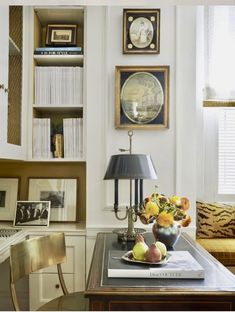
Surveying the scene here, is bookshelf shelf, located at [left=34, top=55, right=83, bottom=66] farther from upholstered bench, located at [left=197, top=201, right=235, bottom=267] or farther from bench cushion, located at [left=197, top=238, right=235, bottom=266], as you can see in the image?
bench cushion, located at [left=197, top=238, right=235, bottom=266]

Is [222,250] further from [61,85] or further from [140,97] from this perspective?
[61,85]

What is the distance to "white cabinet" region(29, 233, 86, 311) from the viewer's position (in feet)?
8.37

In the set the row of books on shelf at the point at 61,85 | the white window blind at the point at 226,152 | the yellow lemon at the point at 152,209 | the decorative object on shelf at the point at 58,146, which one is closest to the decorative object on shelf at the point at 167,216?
the yellow lemon at the point at 152,209

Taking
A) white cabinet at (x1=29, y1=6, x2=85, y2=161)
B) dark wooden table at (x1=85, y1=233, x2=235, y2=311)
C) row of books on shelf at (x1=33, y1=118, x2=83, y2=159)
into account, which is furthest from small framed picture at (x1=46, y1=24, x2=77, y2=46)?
dark wooden table at (x1=85, y1=233, x2=235, y2=311)

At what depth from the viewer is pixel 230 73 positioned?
3.15 metres

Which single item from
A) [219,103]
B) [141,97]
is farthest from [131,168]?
[219,103]

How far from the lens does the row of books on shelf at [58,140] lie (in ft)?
8.86

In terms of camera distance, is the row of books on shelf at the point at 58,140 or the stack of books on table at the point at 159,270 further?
the row of books on shelf at the point at 58,140

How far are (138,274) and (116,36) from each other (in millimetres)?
1755

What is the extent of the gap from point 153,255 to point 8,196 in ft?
5.44

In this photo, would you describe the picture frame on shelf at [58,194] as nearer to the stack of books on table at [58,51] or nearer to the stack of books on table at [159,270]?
the stack of books on table at [58,51]

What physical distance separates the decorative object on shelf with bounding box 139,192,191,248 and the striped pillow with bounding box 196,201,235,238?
1.15 m

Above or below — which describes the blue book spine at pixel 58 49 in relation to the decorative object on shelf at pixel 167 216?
above

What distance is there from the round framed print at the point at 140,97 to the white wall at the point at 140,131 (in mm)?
85
